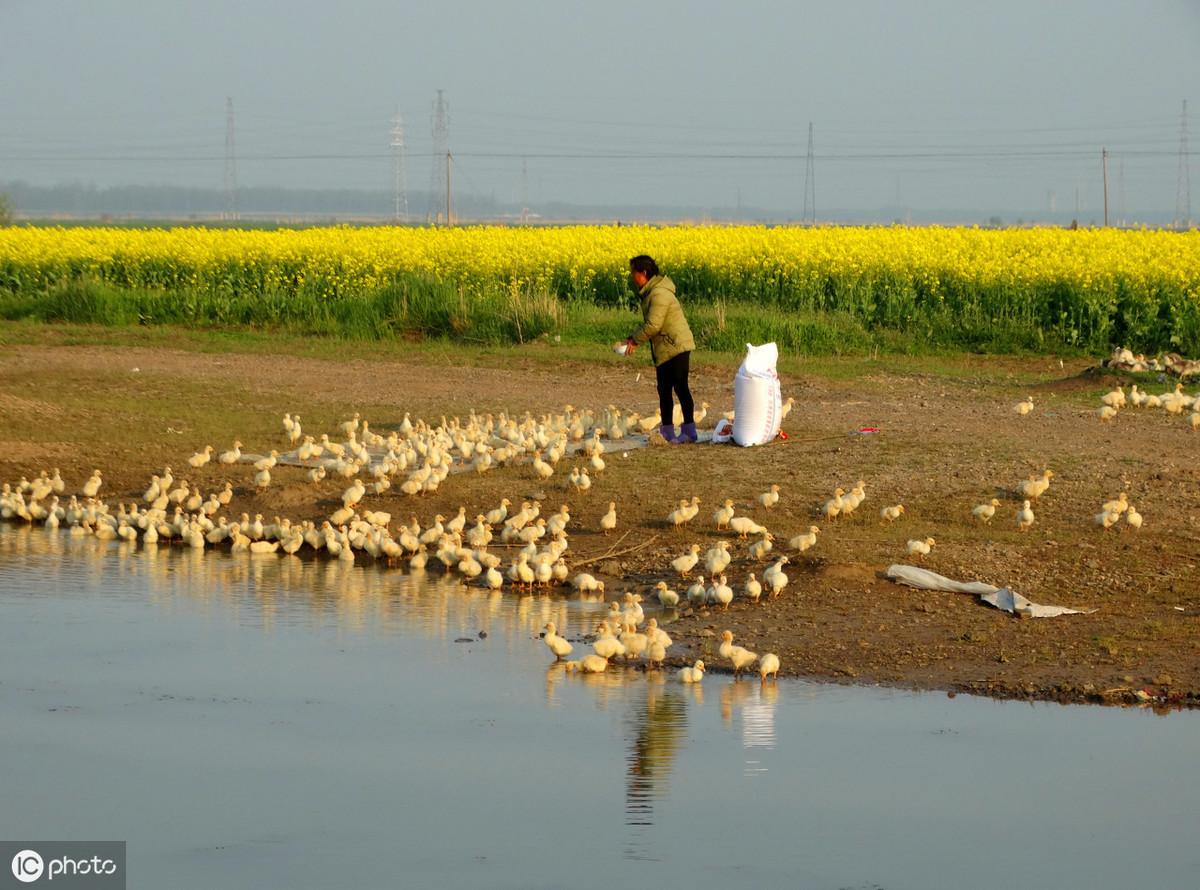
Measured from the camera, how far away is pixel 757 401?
14.8 m

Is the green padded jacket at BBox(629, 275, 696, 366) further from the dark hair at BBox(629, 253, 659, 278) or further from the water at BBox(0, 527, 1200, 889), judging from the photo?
the water at BBox(0, 527, 1200, 889)

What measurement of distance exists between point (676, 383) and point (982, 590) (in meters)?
5.33

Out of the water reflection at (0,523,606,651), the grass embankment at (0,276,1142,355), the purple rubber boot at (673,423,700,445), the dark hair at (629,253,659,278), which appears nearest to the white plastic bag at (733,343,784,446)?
the purple rubber boot at (673,423,700,445)

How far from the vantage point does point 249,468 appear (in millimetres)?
14984

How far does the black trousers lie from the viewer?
1510 cm

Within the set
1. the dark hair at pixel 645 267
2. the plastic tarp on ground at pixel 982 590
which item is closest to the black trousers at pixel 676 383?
the dark hair at pixel 645 267

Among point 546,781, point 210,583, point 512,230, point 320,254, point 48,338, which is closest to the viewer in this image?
point 546,781

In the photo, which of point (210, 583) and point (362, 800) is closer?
point (362, 800)

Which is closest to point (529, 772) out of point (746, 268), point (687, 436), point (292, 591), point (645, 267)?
point (292, 591)

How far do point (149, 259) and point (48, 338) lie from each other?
5.47m

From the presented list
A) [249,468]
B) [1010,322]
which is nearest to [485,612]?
[249,468]

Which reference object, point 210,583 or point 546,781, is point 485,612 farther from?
point 546,781

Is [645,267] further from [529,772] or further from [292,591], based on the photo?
[529,772]

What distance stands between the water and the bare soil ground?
0.78m
